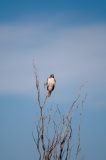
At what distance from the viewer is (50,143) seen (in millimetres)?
5367

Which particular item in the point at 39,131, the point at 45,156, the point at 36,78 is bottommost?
the point at 45,156

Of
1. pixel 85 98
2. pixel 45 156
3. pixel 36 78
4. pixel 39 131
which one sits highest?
pixel 36 78

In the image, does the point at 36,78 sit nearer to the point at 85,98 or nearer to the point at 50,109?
the point at 50,109

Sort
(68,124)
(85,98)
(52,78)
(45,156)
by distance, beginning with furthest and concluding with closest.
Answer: (52,78)
(85,98)
(68,124)
(45,156)

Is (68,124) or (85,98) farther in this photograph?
(85,98)

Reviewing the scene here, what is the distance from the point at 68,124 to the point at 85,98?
27.4 inches

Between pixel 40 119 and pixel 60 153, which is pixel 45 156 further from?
pixel 40 119

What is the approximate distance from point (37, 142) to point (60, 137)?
0.40 metres

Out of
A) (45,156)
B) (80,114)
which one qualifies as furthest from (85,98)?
(45,156)

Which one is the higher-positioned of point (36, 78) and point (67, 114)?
point (36, 78)

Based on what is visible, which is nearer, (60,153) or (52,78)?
(60,153)

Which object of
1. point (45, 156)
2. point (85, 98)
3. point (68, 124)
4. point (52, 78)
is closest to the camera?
point (45, 156)

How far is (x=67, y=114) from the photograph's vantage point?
18.7ft

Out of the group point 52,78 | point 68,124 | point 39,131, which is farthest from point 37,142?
point 52,78
